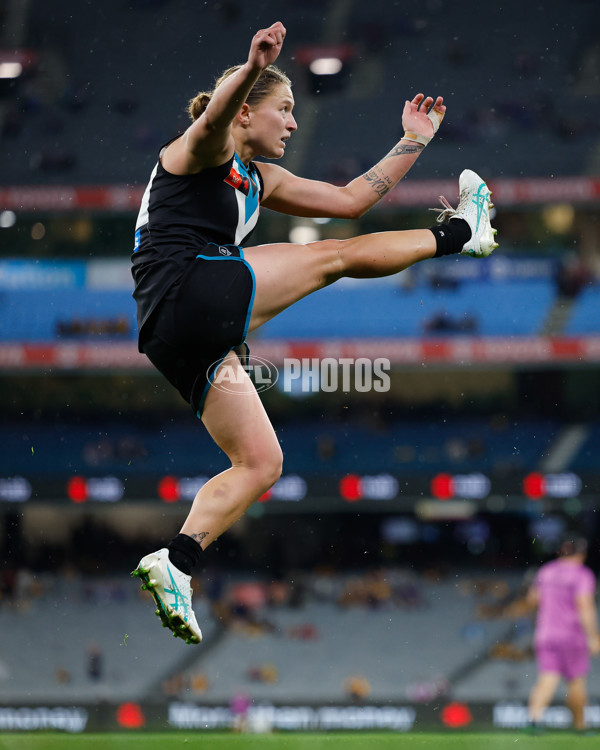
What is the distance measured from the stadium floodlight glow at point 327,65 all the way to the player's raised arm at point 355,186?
36.5ft

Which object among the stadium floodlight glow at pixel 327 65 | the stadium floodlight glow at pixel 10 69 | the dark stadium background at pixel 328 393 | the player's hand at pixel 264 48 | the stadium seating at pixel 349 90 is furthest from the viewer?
the stadium floodlight glow at pixel 10 69

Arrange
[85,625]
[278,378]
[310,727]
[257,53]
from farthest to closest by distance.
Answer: [278,378]
[85,625]
[310,727]
[257,53]

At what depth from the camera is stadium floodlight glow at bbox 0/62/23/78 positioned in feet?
51.8

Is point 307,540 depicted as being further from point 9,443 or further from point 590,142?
point 590,142

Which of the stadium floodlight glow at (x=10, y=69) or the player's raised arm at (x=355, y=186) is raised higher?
→ the stadium floodlight glow at (x=10, y=69)

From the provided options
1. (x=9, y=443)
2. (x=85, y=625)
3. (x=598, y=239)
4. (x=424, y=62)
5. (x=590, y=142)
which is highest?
(x=424, y=62)

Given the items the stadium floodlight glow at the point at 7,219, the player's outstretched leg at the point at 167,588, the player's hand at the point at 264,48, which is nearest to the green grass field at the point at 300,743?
the player's outstretched leg at the point at 167,588

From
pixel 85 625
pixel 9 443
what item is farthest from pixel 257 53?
pixel 9 443

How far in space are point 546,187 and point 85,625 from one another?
8.52m

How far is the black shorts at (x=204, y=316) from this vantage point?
3334mm

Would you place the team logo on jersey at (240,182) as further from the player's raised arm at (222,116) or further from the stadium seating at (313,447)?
the stadium seating at (313,447)

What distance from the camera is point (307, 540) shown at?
1362cm

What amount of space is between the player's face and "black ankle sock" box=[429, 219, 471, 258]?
66 centimetres

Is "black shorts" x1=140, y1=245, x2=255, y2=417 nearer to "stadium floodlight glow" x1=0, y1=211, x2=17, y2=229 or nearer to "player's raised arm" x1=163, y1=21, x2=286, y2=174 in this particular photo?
"player's raised arm" x1=163, y1=21, x2=286, y2=174
